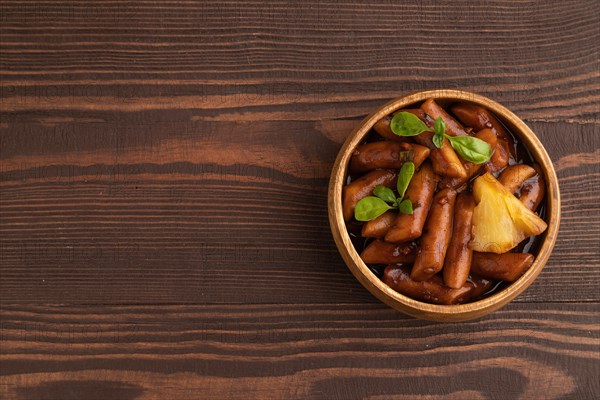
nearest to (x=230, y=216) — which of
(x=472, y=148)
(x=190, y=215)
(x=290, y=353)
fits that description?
(x=190, y=215)

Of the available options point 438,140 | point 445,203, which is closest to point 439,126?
point 438,140

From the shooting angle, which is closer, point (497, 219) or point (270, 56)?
point (497, 219)


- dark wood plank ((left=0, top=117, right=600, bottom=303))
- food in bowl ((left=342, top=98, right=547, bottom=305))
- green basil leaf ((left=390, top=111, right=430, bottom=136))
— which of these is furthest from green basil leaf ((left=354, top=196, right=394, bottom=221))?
dark wood plank ((left=0, top=117, right=600, bottom=303))

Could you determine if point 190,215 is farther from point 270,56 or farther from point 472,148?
point 472,148

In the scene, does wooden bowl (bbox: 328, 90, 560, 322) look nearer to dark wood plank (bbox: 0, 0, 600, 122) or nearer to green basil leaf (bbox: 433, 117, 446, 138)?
green basil leaf (bbox: 433, 117, 446, 138)

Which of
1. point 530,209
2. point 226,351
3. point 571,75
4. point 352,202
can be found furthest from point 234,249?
point 571,75

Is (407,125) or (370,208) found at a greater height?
(407,125)

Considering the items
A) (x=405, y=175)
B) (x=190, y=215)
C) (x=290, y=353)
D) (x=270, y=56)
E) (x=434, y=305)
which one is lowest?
(x=290, y=353)
